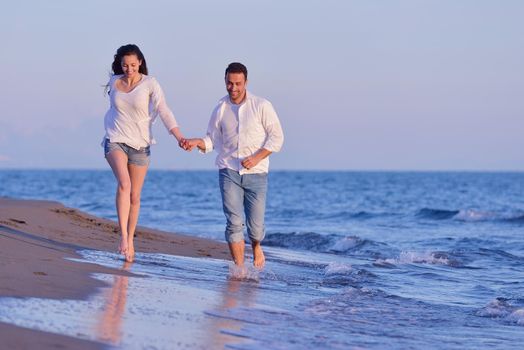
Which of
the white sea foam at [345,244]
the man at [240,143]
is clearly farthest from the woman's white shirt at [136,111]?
the white sea foam at [345,244]

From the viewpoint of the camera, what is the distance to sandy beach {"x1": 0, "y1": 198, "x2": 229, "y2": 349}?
14.2 ft

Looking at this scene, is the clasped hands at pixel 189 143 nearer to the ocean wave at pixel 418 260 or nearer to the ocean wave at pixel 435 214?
the ocean wave at pixel 418 260

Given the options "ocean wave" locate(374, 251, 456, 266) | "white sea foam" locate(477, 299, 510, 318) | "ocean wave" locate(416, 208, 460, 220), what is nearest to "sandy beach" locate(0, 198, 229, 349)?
"ocean wave" locate(374, 251, 456, 266)

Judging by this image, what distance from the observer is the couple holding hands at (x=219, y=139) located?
25.7ft

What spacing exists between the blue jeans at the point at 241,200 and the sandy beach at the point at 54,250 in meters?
1.20

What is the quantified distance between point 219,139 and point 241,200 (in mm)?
566

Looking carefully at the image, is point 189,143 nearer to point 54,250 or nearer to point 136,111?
point 136,111

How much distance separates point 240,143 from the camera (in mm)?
7863

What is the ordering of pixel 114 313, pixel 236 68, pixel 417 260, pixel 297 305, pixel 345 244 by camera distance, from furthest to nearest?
pixel 345 244, pixel 417 260, pixel 236 68, pixel 297 305, pixel 114 313

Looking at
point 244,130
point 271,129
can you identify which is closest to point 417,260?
point 271,129

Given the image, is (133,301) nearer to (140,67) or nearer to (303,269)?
(140,67)

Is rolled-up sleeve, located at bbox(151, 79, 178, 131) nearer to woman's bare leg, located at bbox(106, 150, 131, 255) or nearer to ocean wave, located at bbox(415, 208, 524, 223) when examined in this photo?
woman's bare leg, located at bbox(106, 150, 131, 255)

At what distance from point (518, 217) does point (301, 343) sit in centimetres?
2383

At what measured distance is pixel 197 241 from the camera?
43.2 feet
